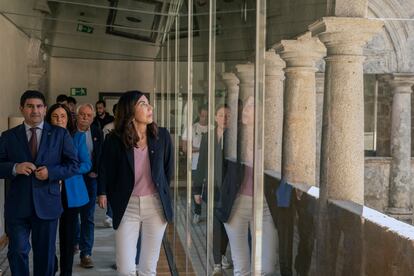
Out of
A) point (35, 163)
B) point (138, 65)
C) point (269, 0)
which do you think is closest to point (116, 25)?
point (138, 65)

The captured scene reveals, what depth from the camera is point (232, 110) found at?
2711 millimetres

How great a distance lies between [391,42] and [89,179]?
9.99 metres

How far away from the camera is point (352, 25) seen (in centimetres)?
477

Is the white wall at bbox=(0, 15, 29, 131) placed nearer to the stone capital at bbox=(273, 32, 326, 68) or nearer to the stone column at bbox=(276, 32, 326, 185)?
the stone column at bbox=(276, 32, 326, 185)

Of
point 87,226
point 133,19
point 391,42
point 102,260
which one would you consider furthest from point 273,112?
point 391,42

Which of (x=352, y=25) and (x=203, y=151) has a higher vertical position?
(x=352, y=25)

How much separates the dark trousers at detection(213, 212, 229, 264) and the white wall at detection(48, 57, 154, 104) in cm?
1298

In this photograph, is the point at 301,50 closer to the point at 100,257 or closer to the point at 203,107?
the point at 203,107

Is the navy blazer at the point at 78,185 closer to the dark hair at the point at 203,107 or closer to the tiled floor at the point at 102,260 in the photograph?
the tiled floor at the point at 102,260

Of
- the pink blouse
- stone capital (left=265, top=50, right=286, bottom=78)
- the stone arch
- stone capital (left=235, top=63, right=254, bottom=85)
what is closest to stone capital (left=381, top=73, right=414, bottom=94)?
the stone arch

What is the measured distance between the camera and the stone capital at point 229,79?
2739 mm

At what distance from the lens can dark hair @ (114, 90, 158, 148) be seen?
12.5 ft

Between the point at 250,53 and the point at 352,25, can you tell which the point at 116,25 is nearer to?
the point at 352,25

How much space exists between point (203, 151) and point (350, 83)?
1960 mm
